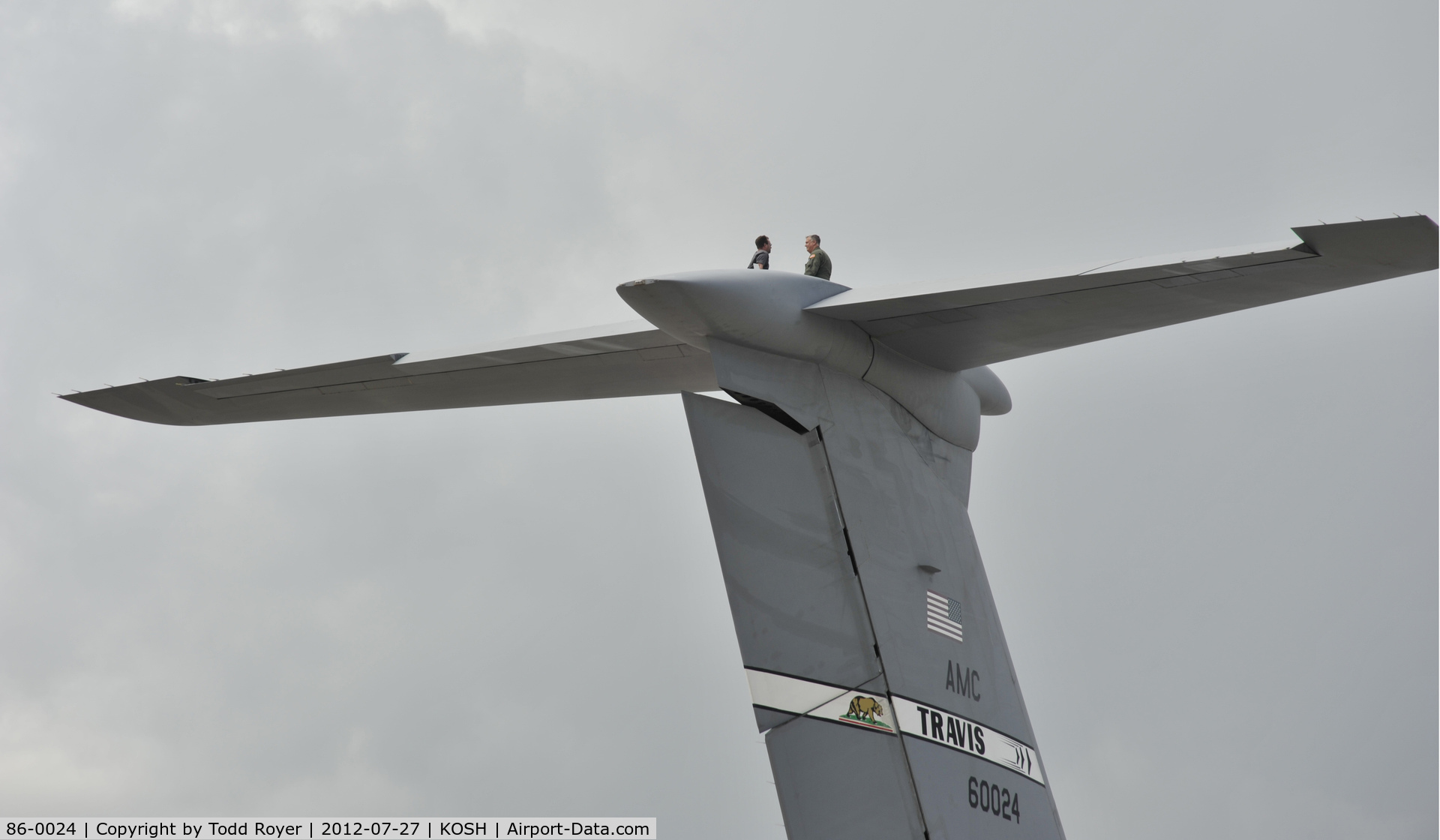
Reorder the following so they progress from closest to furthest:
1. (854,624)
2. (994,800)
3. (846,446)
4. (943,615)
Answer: (854,624), (994,800), (846,446), (943,615)

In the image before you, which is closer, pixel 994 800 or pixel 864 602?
pixel 864 602

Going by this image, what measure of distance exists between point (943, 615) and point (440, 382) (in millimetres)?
3325

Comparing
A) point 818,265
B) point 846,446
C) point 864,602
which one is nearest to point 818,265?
point 818,265

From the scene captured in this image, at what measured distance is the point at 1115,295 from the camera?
628 cm

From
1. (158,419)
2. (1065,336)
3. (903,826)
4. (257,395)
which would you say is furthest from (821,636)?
(158,419)

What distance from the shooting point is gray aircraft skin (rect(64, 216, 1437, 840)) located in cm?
632

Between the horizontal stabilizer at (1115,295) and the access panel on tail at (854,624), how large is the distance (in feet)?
1.71

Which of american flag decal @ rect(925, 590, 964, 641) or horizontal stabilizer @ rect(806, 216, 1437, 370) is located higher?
horizontal stabilizer @ rect(806, 216, 1437, 370)

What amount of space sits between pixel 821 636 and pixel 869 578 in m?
0.49

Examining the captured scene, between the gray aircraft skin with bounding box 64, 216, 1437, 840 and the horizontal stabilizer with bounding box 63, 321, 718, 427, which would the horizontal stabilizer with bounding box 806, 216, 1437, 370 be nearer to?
the gray aircraft skin with bounding box 64, 216, 1437, 840

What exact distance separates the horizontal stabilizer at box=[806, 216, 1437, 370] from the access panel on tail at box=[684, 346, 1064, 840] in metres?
0.52

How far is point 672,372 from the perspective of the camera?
749cm

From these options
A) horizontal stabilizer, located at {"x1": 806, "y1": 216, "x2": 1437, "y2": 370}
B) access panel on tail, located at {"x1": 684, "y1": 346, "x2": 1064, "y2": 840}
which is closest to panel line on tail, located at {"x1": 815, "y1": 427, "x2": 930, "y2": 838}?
access panel on tail, located at {"x1": 684, "y1": 346, "x2": 1064, "y2": 840}

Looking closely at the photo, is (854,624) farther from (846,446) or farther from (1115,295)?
(1115,295)
